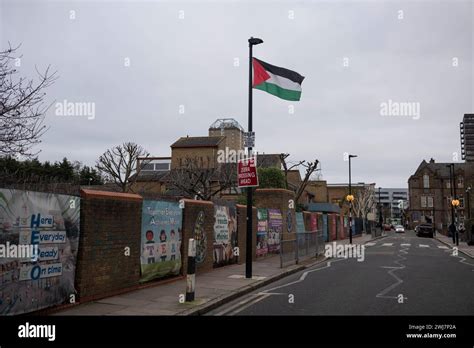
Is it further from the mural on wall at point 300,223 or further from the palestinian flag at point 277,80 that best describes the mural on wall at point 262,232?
the palestinian flag at point 277,80

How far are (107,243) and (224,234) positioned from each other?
7.58m

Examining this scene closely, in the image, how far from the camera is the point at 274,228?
23.2m

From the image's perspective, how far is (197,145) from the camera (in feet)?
202

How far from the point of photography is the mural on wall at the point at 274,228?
22.4 m

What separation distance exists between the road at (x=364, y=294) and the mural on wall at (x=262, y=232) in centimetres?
433

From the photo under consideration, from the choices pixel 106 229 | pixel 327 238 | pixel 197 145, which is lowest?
pixel 327 238

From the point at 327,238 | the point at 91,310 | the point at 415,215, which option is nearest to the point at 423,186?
the point at 415,215

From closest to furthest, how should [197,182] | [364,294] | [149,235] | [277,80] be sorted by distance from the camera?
[364,294]
[149,235]
[277,80]
[197,182]

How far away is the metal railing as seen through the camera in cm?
1758

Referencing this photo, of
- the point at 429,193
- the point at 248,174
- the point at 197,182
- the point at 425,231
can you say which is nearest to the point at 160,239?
the point at 248,174

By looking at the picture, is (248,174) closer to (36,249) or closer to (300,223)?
(36,249)

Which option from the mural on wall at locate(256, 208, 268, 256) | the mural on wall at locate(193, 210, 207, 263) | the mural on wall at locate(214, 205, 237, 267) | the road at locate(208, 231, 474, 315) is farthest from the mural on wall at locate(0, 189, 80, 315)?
the mural on wall at locate(256, 208, 268, 256)

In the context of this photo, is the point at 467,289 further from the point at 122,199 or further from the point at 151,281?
the point at 122,199
